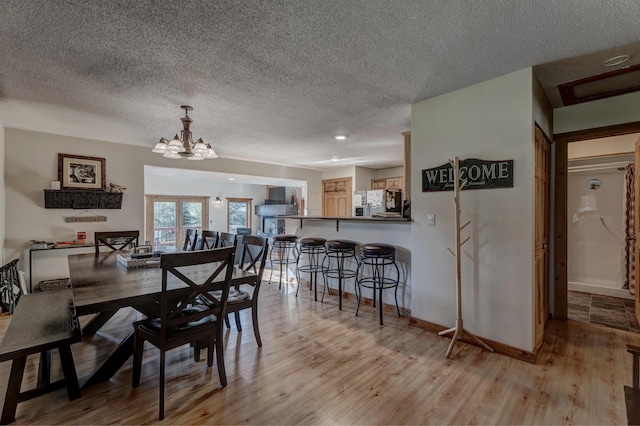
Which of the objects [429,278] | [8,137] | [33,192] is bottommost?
[429,278]

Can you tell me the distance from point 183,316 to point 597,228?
5.52 meters

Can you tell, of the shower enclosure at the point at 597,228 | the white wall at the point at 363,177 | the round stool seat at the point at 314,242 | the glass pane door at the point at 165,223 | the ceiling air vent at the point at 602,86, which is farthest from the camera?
the glass pane door at the point at 165,223

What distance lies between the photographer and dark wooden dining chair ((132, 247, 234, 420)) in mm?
1733

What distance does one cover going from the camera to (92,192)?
4.29 m

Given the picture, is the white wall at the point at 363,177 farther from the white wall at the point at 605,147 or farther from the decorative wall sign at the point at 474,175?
the decorative wall sign at the point at 474,175

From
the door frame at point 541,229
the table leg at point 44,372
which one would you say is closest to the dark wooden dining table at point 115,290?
the table leg at point 44,372

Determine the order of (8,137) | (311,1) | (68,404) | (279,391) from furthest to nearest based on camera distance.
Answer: (8,137) → (279,391) → (68,404) → (311,1)

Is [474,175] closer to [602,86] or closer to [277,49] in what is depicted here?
[602,86]

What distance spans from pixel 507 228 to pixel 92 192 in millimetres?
5243

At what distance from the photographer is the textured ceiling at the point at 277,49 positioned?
5.44ft

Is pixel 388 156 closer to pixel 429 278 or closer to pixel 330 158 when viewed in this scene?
pixel 330 158

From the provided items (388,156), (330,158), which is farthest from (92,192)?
(388,156)

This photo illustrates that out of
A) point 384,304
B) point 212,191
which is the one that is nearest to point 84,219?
point 384,304

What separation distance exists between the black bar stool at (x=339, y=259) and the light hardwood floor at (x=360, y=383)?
2.93 ft
